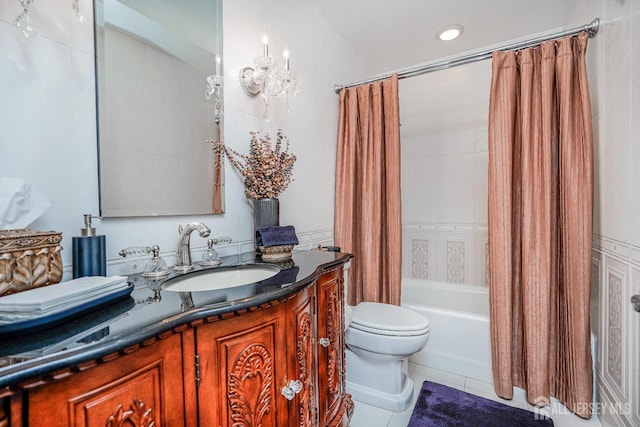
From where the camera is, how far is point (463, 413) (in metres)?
1.61

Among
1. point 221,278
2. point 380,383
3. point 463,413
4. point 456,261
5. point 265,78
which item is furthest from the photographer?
point 456,261

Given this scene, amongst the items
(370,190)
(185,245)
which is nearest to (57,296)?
(185,245)

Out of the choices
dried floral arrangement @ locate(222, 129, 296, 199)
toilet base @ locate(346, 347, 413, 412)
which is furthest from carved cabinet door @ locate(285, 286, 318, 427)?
toilet base @ locate(346, 347, 413, 412)

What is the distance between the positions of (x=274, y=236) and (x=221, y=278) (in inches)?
11.0

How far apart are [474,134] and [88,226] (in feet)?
9.51

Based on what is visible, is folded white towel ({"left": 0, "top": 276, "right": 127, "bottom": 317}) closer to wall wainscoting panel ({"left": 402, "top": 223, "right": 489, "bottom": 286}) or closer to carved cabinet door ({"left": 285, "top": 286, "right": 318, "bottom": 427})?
carved cabinet door ({"left": 285, "top": 286, "right": 318, "bottom": 427})

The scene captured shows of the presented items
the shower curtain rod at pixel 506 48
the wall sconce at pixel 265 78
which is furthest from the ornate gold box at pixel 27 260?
the shower curtain rod at pixel 506 48

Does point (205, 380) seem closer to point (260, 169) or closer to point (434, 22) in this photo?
point (260, 169)

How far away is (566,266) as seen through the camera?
62.6 inches

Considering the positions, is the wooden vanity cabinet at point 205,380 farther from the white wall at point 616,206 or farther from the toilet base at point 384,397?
the white wall at point 616,206

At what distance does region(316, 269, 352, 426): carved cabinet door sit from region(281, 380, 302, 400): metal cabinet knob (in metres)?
0.27

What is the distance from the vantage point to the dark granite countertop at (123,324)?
41cm

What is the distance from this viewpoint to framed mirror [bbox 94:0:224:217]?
99 centimetres

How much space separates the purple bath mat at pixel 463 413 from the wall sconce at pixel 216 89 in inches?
73.9
